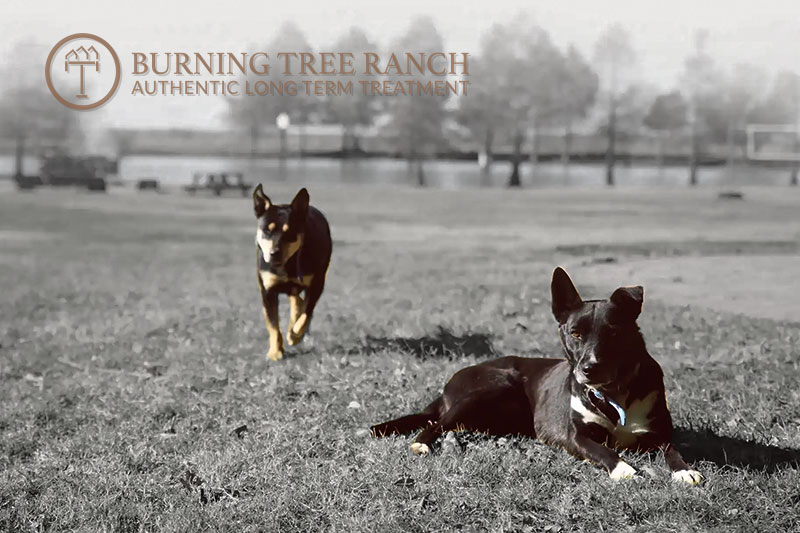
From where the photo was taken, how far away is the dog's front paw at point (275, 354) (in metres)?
7.81

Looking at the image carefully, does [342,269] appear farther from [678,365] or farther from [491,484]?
[491,484]

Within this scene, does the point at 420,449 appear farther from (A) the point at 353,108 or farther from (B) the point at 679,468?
(A) the point at 353,108

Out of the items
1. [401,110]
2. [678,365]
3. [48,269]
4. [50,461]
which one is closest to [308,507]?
A: [50,461]

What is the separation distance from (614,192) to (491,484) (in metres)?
38.1

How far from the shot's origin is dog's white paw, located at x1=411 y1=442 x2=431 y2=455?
5082 mm

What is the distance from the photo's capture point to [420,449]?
16.7 ft

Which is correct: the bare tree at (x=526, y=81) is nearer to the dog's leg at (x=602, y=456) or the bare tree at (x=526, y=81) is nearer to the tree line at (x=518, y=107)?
the tree line at (x=518, y=107)

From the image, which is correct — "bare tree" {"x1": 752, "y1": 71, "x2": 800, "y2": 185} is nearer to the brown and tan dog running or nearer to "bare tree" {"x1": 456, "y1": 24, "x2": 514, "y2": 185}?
"bare tree" {"x1": 456, "y1": 24, "x2": 514, "y2": 185}

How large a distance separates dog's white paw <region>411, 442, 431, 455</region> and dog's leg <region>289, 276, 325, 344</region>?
272cm

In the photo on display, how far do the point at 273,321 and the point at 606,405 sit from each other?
384 cm

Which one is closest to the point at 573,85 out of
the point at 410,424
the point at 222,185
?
the point at 222,185

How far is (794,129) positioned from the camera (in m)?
47.3

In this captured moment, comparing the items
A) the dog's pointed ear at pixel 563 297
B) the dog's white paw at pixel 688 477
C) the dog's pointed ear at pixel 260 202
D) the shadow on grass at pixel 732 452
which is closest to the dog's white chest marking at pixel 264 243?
the dog's pointed ear at pixel 260 202

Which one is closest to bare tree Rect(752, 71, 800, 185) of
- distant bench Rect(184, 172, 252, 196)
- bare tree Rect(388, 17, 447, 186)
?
bare tree Rect(388, 17, 447, 186)
